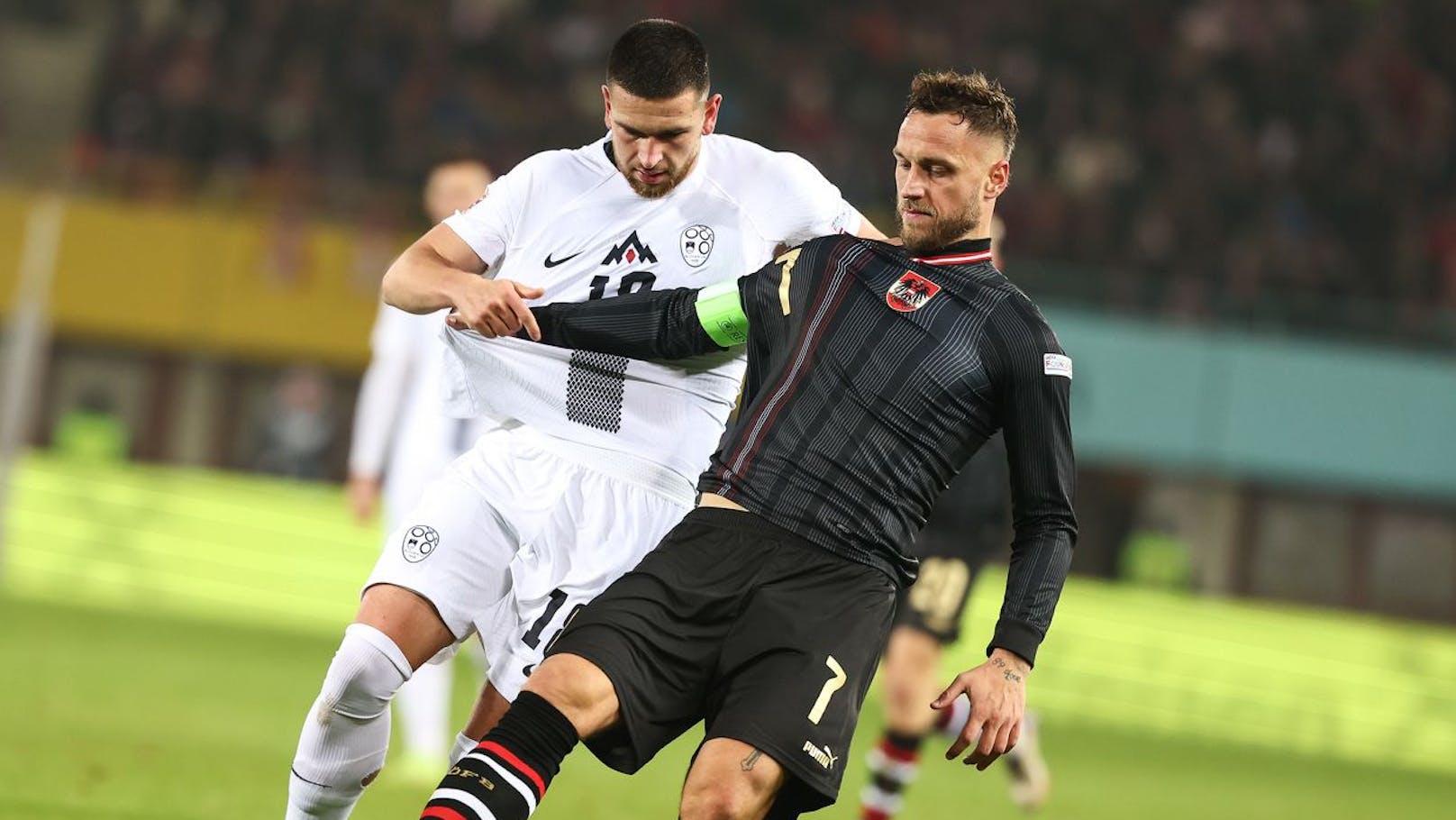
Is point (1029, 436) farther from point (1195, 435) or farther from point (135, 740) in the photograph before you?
point (1195, 435)

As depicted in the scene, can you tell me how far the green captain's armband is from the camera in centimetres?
483

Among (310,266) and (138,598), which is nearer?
(138,598)

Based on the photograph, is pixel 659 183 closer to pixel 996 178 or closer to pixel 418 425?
pixel 996 178

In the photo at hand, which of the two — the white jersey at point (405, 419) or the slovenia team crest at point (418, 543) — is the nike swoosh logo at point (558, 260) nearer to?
the slovenia team crest at point (418, 543)

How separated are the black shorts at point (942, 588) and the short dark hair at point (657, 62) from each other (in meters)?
3.93

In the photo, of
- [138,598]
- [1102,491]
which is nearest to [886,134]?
[1102,491]

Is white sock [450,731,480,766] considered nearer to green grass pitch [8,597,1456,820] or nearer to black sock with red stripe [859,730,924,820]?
green grass pitch [8,597,1456,820]

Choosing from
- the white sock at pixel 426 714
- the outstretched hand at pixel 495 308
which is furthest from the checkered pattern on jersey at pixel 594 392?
the white sock at pixel 426 714

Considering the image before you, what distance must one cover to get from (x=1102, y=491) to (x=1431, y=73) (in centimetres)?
802

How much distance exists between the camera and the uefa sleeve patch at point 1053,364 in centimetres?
446

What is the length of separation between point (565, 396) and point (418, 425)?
3.38m

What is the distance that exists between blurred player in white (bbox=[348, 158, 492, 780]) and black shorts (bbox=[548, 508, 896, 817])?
3.54 m

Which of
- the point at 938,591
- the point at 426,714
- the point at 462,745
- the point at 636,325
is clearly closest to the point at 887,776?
the point at 938,591

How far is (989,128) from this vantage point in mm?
4645
